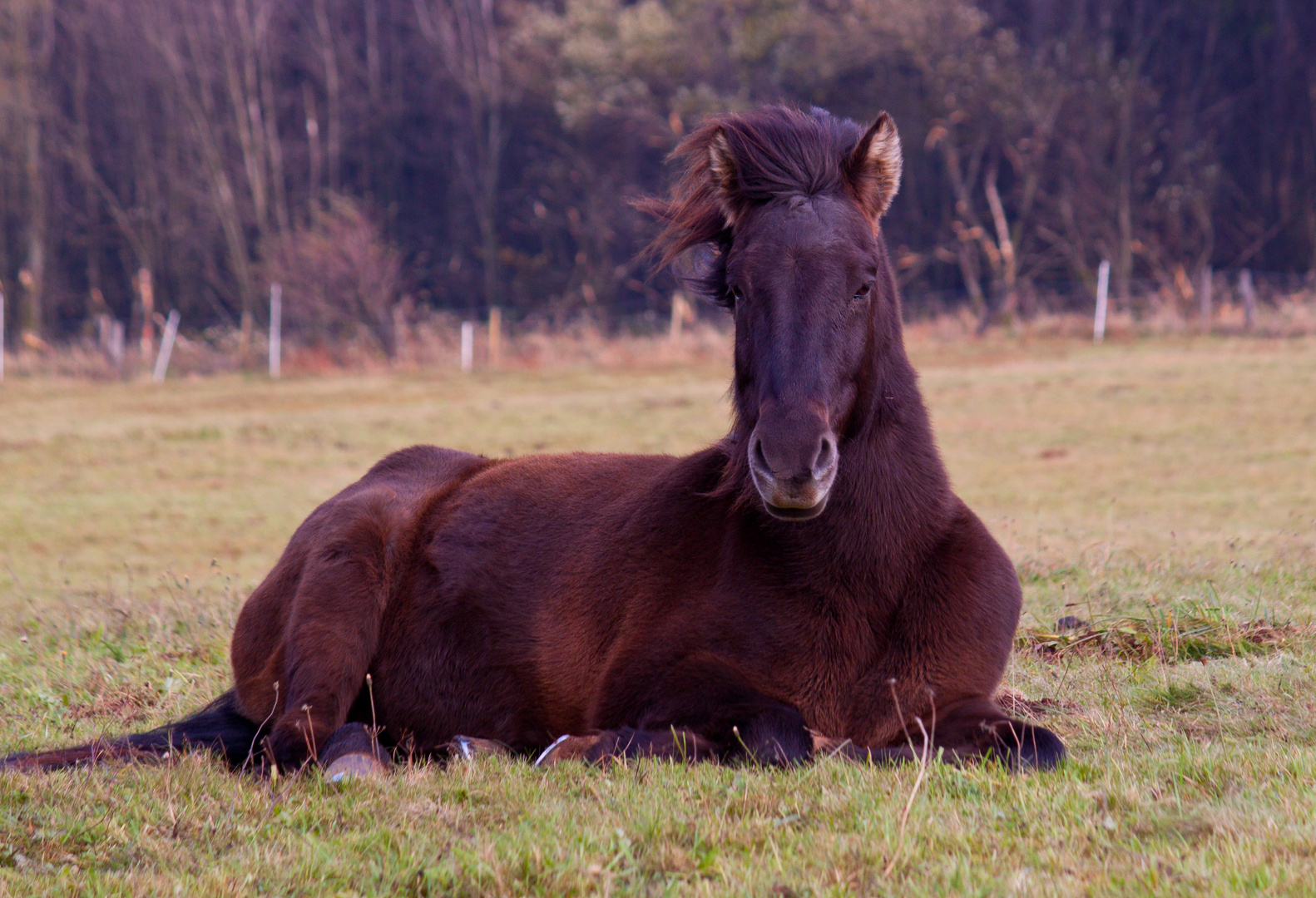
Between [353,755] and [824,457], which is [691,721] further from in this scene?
[353,755]

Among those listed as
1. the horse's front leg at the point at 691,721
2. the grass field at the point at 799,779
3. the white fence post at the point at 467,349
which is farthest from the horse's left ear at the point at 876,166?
the white fence post at the point at 467,349

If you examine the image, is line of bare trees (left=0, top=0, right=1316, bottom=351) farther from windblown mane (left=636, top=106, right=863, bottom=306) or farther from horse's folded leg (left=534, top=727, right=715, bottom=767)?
horse's folded leg (left=534, top=727, right=715, bottom=767)

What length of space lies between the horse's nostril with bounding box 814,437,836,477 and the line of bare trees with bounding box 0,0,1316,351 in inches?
1136

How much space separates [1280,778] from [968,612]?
1.00 metres

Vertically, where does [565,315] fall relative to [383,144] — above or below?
below

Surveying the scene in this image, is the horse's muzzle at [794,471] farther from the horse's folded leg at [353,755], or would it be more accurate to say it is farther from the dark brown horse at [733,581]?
the horse's folded leg at [353,755]

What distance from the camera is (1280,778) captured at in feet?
10.9

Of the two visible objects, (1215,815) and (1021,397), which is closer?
(1215,815)

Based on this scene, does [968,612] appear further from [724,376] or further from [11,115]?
[11,115]

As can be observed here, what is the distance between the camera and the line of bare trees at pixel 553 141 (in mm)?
34312

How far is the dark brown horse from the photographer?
3.68 meters

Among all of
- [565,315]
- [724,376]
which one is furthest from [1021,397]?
[565,315]

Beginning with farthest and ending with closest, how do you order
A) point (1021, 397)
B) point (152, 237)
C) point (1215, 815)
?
point (152, 237) < point (1021, 397) < point (1215, 815)

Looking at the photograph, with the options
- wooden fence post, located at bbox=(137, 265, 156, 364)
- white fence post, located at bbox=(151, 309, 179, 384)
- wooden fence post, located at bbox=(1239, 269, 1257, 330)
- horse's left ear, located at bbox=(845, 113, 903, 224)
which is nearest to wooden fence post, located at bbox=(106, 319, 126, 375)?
white fence post, located at bbox=(151, 309, 179, 384)
